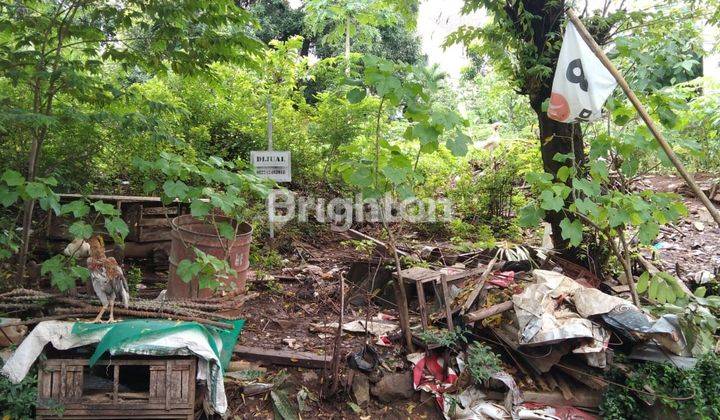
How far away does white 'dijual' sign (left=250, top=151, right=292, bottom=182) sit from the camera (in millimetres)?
6414

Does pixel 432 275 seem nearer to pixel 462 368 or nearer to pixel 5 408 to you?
pixel 462 368

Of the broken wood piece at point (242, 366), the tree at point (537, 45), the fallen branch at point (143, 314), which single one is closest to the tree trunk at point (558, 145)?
the tree at point (537, 45)

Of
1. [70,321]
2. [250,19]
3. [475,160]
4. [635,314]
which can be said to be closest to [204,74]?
[250,19]

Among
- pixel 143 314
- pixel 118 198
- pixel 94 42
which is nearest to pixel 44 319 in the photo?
pixel 143 314

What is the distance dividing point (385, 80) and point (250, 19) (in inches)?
51.4

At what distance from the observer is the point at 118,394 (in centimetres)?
295

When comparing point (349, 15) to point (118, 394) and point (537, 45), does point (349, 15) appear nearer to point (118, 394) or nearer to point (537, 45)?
point (537, 45)

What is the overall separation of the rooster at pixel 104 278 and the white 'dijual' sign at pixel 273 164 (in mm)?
3368

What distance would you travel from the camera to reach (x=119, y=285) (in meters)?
3.13

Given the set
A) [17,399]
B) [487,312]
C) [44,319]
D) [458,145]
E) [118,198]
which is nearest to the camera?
[17,399]

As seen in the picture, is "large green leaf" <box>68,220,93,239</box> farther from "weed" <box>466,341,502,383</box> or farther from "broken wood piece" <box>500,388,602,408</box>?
"broken wood piece" <box>500,388,602,408</box>

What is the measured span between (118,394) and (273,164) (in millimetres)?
3915

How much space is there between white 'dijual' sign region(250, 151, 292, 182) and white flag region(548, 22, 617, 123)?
146 inches

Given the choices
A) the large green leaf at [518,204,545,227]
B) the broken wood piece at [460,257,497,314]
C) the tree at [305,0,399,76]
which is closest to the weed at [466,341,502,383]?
the broken wood piece at [460,257,497,314]
